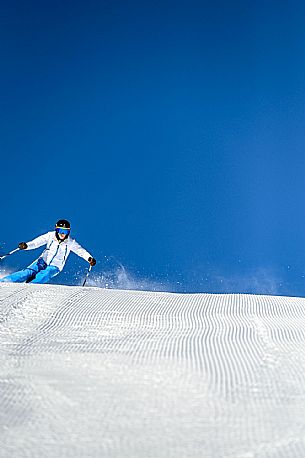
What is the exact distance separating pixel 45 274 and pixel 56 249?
8.1 inches

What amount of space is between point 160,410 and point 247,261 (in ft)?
19.1

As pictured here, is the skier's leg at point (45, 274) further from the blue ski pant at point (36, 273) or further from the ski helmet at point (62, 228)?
the ski helmet at point (62, 228)

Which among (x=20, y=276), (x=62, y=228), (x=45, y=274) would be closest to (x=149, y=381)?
(x=20, y=276)

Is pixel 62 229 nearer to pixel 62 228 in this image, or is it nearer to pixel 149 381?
pixel 62 228

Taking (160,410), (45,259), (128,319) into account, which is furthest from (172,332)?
(45,259)

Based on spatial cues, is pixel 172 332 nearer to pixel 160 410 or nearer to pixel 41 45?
pixel 160 410

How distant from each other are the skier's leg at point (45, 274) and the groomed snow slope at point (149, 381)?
110 inches

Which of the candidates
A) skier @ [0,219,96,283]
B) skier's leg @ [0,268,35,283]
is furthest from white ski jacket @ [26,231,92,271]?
skier's leg @ [0,268,35,283]

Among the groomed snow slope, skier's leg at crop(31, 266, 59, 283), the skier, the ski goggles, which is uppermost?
the ski goggles

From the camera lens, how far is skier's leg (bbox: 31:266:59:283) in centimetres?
372

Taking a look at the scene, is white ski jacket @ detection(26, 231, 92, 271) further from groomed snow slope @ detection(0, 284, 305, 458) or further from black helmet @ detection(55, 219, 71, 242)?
groomed snow slope @ detection(0, 284, 305, 458)

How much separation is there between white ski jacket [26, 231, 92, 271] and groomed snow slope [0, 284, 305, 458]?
293cm

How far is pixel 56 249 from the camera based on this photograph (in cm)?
389

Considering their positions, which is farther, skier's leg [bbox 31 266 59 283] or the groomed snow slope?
skier's leg [bbox 31 266 59 283]
